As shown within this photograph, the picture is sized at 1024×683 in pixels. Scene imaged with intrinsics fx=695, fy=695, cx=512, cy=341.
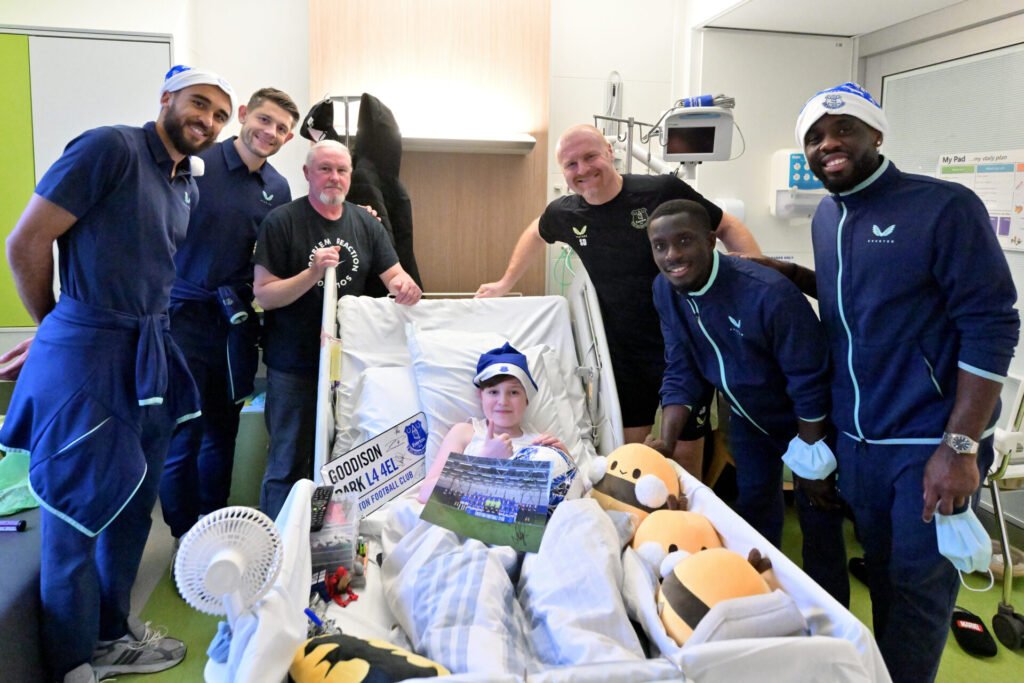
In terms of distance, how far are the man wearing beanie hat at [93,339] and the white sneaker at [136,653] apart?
0.16 meters

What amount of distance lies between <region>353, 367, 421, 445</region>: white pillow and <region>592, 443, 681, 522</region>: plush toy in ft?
2.52

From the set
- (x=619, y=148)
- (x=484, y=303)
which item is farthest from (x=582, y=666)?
(x=619, y=148)

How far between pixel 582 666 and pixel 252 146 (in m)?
2.19

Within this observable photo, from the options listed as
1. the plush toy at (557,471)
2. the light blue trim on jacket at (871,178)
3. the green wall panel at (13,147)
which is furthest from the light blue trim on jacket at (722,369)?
the green wall panel at (13,147)

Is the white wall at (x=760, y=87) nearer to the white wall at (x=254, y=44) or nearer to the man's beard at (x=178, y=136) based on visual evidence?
the white wall at (x=254, y=44)

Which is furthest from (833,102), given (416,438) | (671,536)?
(416,438)

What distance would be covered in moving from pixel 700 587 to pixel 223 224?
2071mm

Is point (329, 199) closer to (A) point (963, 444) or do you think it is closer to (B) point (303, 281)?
(B) point (303, 281)

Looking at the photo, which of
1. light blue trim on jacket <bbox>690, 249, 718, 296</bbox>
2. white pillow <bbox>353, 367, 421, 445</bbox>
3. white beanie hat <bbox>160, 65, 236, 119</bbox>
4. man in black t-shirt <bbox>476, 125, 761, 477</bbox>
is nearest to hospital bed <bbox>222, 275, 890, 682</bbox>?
white pillow <bbox>353, 367, 421, 445</bbox>

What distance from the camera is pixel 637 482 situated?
69.7 inches

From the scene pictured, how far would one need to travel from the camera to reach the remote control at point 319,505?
5.30 ft

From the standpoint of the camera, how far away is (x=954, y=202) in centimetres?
149

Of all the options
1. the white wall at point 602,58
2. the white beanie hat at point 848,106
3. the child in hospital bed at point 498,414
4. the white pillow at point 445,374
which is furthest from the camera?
the white wall at point 602,58

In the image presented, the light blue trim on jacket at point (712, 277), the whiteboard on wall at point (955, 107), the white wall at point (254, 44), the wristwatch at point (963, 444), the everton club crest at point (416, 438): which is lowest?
the everton club crest at point (416, 438)
